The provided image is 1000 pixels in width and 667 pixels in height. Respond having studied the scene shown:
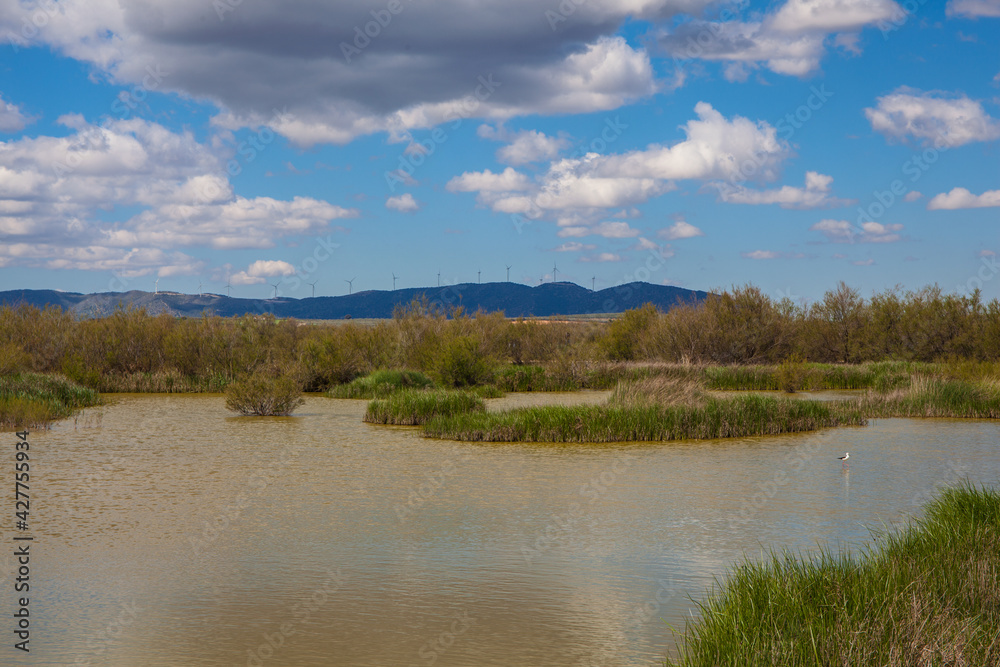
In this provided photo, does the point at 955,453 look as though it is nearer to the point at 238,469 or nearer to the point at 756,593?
the point at 756,593

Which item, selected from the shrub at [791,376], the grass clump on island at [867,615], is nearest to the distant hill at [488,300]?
the shrub at [791,376]

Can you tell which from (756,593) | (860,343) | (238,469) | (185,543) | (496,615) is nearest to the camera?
(756,593)

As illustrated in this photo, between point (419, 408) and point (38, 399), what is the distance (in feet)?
29.2

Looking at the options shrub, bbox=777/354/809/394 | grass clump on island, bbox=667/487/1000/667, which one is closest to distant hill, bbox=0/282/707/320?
shrub, bbox=777/354/809/394

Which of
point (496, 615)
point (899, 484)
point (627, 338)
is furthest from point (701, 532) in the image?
point (627, 338)

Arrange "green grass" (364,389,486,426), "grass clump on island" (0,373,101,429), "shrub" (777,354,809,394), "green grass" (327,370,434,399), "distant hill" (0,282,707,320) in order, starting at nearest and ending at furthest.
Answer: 1. "grass clump on island" (0,373,101,429)
2. "green grass" (364,389,486,426)
3. "green grass" (327,370,434,399)
4. "shrub" (777,354,809,394)
5. "distant hill" (0,282,707,320)

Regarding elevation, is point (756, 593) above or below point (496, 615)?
above

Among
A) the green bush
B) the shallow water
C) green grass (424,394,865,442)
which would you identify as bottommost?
the shallow water

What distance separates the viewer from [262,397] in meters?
20.9

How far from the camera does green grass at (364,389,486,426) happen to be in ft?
64.4

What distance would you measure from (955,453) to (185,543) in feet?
42.1

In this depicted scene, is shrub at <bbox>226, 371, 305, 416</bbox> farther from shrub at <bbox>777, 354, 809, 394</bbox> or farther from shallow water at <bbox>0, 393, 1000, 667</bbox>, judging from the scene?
shrub at <bbox>777, 354, 809, 394</bbox>

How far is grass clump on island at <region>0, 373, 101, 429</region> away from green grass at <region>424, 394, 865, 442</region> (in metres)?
8.57

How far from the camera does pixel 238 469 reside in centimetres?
1312
